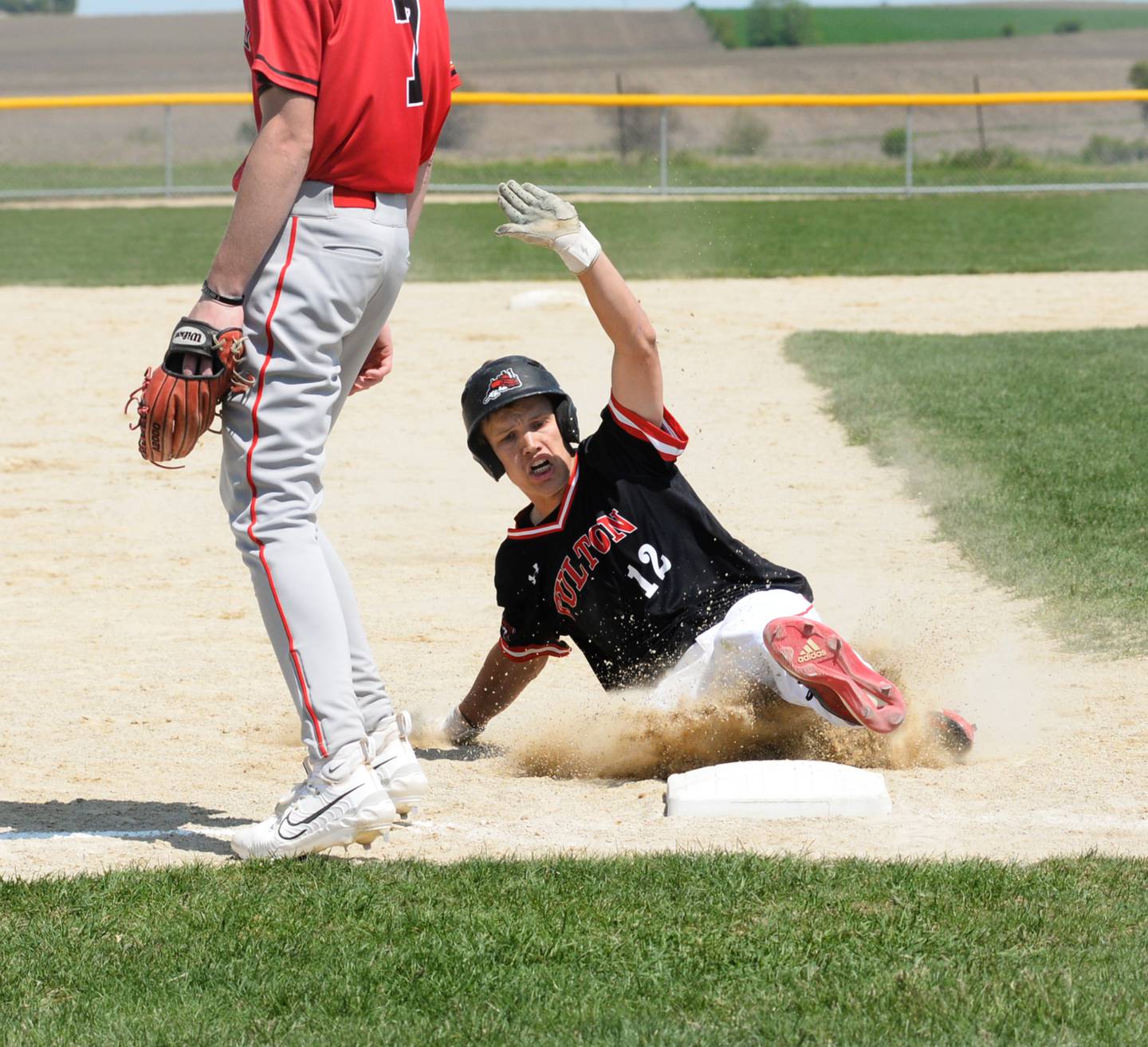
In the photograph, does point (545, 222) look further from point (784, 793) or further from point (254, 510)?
point (784, 793)

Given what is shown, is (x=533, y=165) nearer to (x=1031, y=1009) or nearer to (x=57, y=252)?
(x=57, y=252)

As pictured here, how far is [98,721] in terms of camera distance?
4590mm

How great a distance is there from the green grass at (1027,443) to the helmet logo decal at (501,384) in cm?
226

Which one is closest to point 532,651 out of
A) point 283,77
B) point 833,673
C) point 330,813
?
point 833,673

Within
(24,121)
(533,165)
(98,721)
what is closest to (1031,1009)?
(98,721)

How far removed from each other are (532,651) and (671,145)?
31.8 meters

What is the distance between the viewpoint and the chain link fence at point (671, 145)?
67.7 feet

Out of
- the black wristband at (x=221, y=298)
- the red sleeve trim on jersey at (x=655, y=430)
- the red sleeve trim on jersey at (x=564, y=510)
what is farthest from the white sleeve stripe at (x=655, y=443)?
the black wristband at (x=221, y=298)

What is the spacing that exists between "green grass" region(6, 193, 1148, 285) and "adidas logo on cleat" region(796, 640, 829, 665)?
1121cm

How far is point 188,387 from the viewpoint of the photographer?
316 cm

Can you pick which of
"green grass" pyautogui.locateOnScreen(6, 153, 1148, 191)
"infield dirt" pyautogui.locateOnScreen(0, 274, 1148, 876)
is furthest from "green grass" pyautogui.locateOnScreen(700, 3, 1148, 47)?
"infield dirt" pyautogui.locateOnScreen(0, 274, 1148, 876)

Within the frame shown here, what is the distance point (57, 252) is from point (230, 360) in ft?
49.5

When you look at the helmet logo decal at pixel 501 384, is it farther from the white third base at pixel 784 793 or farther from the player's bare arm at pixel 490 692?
the white third base at pixel 784 793

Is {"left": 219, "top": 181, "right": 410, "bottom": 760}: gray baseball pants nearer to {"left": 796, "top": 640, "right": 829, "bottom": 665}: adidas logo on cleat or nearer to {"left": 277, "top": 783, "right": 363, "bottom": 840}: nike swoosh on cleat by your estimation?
{"left": 277, "top": 783, "right": 363, "bottom": 840}: nike swoosh on cleat
